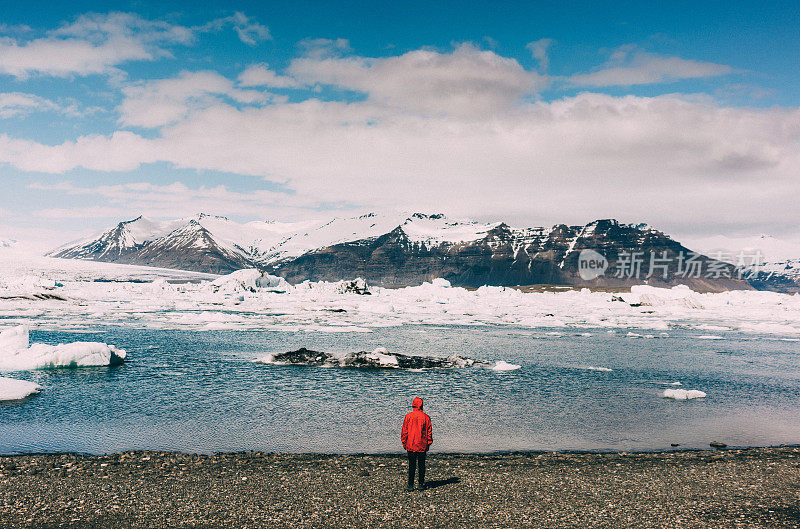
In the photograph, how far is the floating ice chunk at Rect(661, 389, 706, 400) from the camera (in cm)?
2428

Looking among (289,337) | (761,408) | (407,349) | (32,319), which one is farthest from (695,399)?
(32,319)

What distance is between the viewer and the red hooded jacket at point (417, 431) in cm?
1181

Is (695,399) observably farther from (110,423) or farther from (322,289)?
(322,289)

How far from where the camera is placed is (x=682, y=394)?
24.3 meters

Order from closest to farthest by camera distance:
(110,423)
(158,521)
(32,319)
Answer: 1. (158,521)
2. (110,423)
3. (32,319)

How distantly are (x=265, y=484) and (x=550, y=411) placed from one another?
12595 mm

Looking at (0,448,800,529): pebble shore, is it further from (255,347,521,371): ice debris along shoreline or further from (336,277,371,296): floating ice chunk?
(336,277,371,296): floating ice chunk

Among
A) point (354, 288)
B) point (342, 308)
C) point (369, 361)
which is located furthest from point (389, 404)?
point (354, 288)

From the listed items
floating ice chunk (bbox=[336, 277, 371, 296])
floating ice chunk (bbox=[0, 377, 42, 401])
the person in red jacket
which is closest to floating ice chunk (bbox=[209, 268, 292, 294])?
floating ice chunk (bbox=[336, 277, 371, 296])

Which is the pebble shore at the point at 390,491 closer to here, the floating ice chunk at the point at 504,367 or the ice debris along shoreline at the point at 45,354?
the floating ice chunk at the point at 504,367

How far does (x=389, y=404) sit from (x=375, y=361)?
345 inches

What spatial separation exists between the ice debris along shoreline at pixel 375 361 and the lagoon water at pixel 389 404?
40.3 inches

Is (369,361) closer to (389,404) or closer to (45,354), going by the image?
(389,404)

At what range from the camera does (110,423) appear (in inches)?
712
